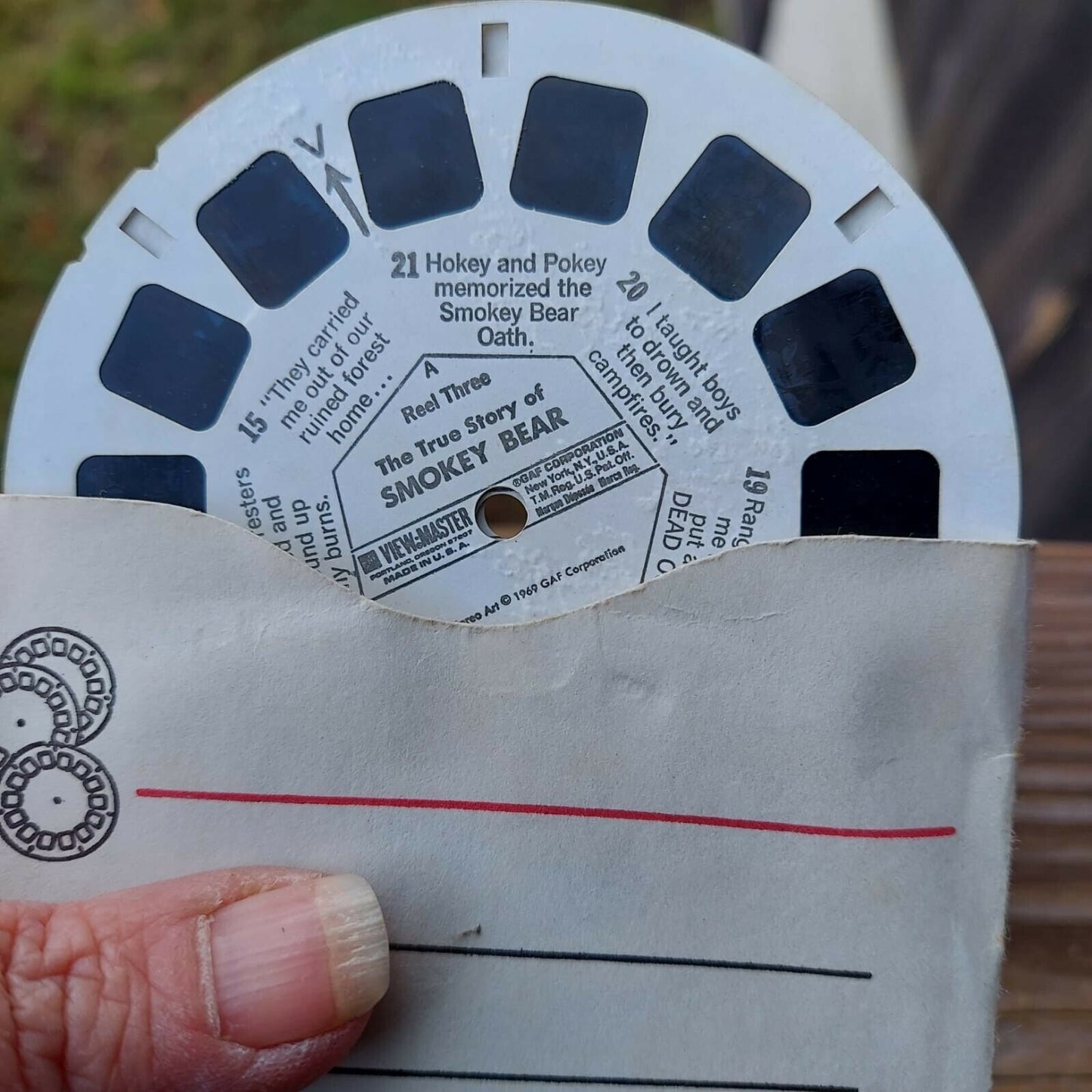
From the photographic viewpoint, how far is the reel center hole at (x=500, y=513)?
0.43 metres

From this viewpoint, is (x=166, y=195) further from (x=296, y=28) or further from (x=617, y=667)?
(x=296, y=28)

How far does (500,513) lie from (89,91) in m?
0.75

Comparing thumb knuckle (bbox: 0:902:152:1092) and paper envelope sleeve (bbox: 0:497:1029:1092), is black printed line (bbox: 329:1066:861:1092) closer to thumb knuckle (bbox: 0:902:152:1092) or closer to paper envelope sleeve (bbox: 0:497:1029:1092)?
paper envelope sleeve (bbox: 0:497:1029:1092)

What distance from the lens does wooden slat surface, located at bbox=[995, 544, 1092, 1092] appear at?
0.44 metres

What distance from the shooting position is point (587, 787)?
0.40m

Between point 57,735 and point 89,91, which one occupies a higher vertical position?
point 89,91

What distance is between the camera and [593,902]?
400mm

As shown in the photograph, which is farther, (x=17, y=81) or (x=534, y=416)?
(x=17, y=81)

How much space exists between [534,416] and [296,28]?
718 mm

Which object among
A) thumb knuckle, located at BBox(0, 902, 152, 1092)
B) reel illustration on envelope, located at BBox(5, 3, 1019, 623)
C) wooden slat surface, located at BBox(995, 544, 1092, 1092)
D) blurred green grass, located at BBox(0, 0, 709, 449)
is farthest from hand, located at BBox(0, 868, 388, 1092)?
blurred green grass, located at BBox(0, 0, 709, 449)

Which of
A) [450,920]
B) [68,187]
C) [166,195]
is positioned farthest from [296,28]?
[450,920]

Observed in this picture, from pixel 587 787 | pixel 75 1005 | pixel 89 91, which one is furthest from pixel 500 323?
pixel 89 91

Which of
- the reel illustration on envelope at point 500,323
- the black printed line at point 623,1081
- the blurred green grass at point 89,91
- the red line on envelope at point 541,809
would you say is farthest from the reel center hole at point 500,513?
the blurred green grass at point 89,91

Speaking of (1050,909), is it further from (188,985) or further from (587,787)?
(188,985)
